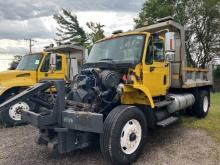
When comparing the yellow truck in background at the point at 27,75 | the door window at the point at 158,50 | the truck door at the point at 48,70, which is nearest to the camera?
the door window at the point at 158,50

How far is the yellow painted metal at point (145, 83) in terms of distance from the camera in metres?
5.87

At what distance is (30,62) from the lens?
409 inches

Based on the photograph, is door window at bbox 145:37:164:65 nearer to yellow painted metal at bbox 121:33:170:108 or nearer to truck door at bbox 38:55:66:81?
yellow painted metal at bbox 121:33:170:108

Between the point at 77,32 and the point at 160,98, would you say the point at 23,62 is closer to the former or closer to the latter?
the point at 160,98

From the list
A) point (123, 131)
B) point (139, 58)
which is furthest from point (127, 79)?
point (123, 131)

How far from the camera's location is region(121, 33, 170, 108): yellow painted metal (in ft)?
19.3

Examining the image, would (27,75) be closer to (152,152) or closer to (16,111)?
(16,111)

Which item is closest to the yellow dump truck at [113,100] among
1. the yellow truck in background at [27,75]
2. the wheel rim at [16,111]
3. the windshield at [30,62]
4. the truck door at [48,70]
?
the wheel rim at [16,111]

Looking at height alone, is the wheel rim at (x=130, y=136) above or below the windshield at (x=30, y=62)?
below

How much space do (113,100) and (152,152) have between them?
1.38 m

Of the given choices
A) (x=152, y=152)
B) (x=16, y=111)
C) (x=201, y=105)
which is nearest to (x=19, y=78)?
(x=16, y=111)

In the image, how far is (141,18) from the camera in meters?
31.9

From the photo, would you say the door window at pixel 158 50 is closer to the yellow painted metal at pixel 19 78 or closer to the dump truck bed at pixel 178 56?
the dump truck bed at pixel 178 56

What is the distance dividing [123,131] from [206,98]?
5.65m
